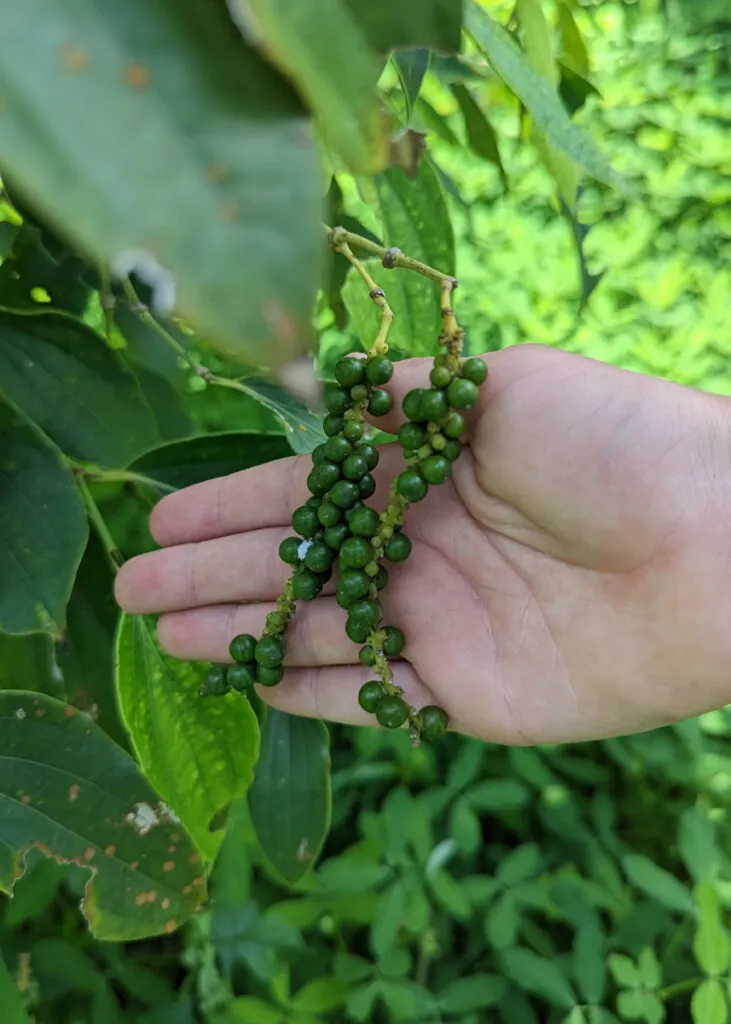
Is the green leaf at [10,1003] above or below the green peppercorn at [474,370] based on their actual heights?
below

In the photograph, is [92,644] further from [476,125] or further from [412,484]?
[476,125]

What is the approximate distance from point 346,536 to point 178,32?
0.41 metres

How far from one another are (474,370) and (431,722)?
26 cm

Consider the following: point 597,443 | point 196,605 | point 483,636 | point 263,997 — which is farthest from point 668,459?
point 263,997

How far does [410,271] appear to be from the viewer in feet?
2.17

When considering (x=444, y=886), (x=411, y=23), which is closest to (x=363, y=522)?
(x=411, y=23)

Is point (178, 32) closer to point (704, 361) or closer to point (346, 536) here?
point (346, 536)

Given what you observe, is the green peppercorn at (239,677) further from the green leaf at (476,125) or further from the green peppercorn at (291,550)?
the green leaf at (476,125)

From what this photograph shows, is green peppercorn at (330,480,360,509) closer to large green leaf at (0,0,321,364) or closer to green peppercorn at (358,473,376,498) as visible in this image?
green peppercorn at (358,473,376,498)

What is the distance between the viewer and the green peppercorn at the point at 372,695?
601mm

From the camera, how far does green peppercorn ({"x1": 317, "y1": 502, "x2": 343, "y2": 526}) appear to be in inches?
22.7

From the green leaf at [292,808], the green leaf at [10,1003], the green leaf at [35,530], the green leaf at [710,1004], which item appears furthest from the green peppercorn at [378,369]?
the green leaf at [710,1004]

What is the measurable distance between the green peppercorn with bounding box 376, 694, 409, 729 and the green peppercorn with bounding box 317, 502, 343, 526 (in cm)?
13

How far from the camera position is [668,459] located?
1.96ft
